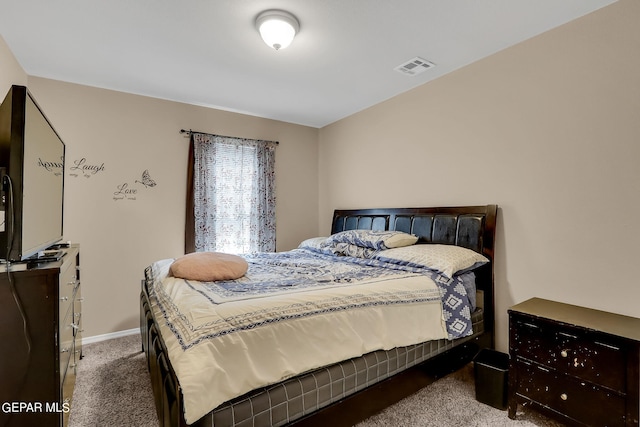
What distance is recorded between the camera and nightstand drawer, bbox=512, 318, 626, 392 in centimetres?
157

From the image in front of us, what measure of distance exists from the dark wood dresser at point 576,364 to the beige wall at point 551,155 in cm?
36

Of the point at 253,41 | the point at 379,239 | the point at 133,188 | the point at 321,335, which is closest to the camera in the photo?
the point at 321,335

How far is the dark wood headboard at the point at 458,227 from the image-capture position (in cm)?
253

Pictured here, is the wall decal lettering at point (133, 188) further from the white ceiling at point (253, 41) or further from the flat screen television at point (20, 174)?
the flat screen television at point (20, 174)

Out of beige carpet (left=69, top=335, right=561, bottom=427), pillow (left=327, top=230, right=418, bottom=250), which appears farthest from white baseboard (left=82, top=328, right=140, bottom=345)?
pillow (left=327, top=230, right=418, bottom=250)

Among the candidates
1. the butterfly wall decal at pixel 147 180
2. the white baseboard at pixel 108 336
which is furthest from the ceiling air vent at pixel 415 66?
the white baseboard at pixel 108 336

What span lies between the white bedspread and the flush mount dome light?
1.69m

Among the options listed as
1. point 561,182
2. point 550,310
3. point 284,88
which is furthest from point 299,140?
point 550,310

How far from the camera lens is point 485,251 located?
2.54m

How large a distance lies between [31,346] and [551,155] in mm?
3206

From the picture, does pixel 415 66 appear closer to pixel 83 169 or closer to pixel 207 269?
pixel 207 269

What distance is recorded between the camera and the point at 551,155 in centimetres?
223

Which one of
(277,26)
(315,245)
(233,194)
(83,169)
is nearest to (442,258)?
(315,245)

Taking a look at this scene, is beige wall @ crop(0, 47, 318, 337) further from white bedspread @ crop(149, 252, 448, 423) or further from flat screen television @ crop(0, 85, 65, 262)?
flat screen television @ crop(0, 85, 65, 262)
